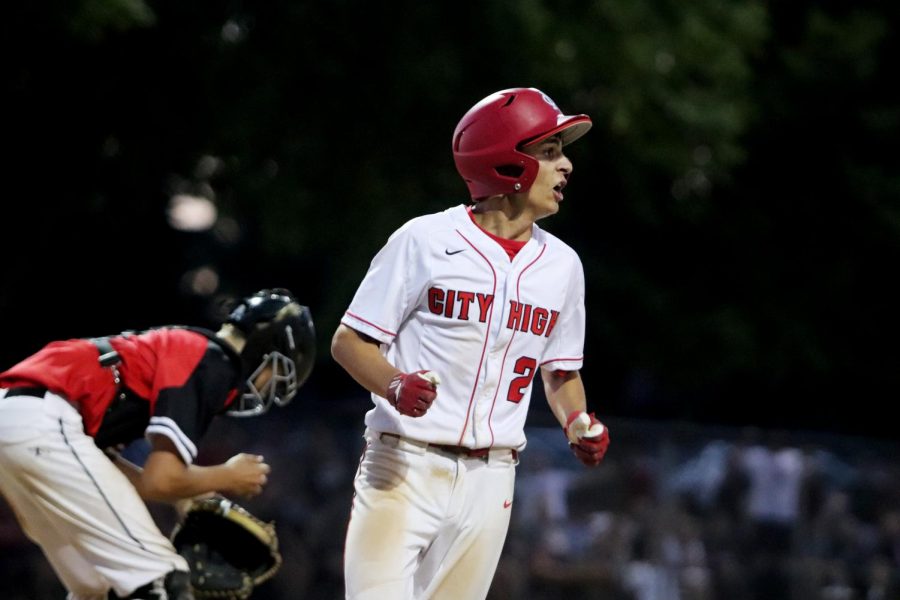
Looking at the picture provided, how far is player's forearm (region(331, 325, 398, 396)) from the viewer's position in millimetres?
4590

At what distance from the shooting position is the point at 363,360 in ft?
15.3

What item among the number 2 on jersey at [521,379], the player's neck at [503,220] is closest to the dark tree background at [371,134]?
the player's neck at [503,220]

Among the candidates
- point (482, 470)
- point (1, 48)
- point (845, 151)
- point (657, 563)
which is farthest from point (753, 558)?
point (845, 151)

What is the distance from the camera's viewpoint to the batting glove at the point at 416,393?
4.32 meters

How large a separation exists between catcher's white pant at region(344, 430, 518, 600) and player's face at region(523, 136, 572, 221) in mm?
830

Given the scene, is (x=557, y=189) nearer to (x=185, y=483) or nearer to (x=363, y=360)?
(x=363, y=360)

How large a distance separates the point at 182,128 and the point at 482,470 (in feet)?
29.6

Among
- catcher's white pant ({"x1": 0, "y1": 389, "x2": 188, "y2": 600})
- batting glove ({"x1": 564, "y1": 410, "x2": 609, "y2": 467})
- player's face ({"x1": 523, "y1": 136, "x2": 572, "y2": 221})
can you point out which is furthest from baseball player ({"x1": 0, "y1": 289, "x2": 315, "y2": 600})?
player's face ({"x1": 523, "y1": 136, "x2": 572, "y2": 221})

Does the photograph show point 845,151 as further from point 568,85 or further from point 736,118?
point 568,85

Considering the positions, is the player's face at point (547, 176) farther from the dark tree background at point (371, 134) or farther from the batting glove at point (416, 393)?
the dark tree background at point (371, 134)

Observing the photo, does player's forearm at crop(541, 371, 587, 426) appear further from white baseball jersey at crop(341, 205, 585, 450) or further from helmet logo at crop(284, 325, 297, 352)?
helmet logo at crop(284, 325, 297, 352)

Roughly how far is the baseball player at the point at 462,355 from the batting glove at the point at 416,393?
0.19 meters

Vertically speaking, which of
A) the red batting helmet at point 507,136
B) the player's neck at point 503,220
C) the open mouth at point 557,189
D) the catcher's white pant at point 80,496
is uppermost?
the red batting helmet at point 507,136

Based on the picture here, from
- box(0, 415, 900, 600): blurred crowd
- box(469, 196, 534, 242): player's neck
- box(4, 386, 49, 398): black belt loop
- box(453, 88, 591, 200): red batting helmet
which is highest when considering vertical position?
box(453, 88, 591, 200): red batting helmet
